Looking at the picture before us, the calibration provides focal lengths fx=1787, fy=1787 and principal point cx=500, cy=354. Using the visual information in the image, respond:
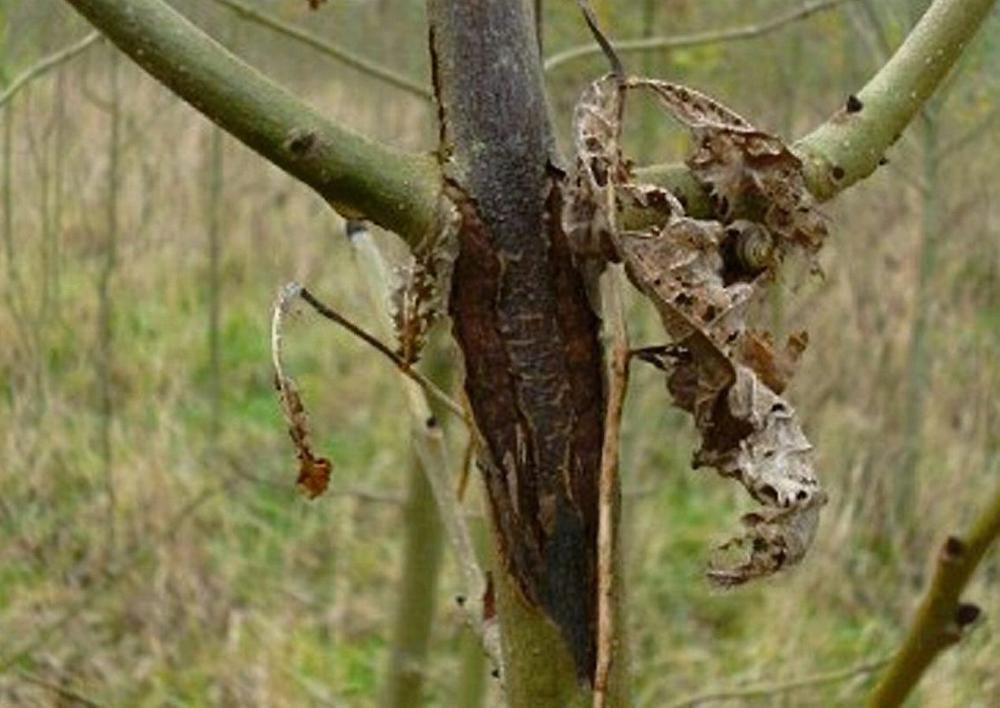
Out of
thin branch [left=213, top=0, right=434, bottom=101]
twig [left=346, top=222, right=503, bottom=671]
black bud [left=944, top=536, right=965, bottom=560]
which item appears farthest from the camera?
thin branch [left=213, top=0, right=434, bottom=101]

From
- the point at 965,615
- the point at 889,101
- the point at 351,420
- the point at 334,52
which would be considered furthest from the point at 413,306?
the point at 351,420

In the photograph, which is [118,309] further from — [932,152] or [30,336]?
[932,152]

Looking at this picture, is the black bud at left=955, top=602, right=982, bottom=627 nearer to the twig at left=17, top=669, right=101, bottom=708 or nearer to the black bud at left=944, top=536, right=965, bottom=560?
the black bud at left=944, top=536, right=965, bottom=560

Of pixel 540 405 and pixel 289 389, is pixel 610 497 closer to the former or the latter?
pixel 540 405

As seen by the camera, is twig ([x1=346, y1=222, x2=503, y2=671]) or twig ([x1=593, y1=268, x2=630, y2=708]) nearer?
twig ([x1=593, y1=268, x2=630, y2=708])

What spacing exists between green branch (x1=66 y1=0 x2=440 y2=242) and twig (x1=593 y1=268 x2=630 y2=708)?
11cm

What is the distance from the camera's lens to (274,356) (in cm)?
82

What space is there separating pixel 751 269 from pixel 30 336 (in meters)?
3.62

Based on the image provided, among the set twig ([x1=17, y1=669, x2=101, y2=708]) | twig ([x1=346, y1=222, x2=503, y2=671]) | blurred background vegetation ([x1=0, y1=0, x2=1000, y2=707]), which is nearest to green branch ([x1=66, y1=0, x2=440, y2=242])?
twig ([x1=346, y1=222, x2=503, y2=671])

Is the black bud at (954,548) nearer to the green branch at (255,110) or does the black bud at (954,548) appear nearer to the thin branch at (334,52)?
the green branch at (255,110)

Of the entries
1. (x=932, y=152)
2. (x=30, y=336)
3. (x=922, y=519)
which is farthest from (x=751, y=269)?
(x=922, y=519)

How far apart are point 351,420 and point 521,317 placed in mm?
5699

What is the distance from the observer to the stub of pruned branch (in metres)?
0.82

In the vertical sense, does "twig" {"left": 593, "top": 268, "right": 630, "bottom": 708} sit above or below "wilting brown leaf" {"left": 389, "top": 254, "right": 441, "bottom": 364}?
below
